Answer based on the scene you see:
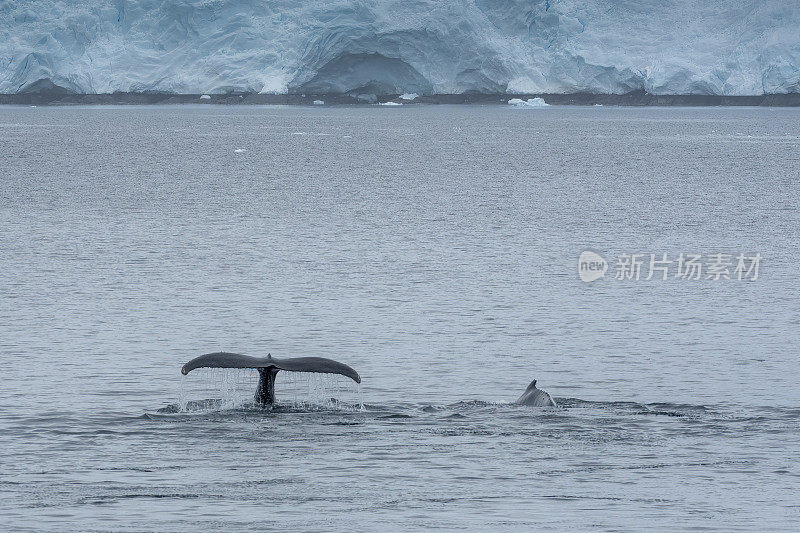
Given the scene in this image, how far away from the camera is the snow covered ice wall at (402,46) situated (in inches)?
5404

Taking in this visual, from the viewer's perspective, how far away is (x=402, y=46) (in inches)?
5517

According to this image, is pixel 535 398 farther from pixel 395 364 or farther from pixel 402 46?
pixel 402 46

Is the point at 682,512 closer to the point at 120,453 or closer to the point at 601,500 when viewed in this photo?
the point at 601,500

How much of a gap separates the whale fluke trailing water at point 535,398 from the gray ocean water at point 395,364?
389 millimetres

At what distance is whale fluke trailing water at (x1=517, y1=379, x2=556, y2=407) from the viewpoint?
19.2m

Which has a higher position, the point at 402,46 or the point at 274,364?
the point at 402,46

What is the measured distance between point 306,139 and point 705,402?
10355 centimetres

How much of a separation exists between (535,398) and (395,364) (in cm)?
450

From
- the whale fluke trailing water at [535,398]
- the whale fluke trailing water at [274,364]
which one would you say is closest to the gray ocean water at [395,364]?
the whale fluke trailing water at [535,398]

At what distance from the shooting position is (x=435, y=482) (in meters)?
15.5

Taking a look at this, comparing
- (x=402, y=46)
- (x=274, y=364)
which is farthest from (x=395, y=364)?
(x=402, y=46)

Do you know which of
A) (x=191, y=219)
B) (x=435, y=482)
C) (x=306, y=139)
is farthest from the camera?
(x=306, y=139)

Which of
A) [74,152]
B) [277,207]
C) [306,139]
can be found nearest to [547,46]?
[306,139]

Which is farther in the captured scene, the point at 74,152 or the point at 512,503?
the point at 74,152
